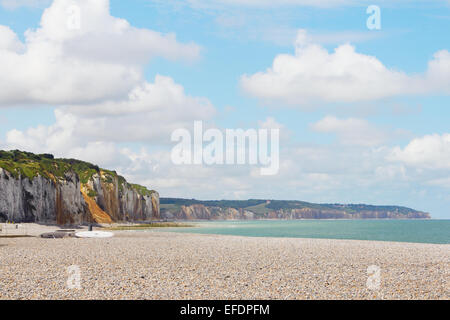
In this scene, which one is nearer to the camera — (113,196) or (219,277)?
(219,277)

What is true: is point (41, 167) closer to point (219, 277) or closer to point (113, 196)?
point (113, 196)

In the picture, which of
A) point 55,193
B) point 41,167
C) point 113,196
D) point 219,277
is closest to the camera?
point 219,277

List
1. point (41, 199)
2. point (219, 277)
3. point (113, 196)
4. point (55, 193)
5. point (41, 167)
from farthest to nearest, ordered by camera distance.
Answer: point (113, 196)
point (41, 167)
point (55, 193)
point (41, 199)
point (219, 277)

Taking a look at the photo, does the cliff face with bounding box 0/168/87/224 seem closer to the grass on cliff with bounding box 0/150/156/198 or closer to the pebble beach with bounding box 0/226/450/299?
the grass on cliff with bounding box 0/150/156/198

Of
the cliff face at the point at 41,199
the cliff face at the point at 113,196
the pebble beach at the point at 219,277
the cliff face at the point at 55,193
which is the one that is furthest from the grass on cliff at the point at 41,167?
the pebble beach at the point at 219,277

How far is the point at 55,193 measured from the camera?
106 metres

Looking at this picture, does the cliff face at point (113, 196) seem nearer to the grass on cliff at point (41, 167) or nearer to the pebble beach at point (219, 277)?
the grass on cliff at point (41, 167)

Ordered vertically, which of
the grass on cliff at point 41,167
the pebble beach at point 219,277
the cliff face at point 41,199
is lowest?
the pebble beach at point 219,277

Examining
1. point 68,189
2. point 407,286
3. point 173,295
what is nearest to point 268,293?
point 173,295

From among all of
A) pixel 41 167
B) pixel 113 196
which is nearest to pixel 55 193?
pixel 41 167

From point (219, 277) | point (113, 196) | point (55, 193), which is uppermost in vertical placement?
point (55, 193)

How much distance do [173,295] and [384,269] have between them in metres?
13.3

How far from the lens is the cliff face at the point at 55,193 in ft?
294
